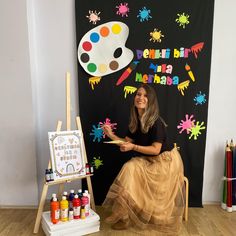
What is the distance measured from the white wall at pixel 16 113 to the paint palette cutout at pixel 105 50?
0.54m

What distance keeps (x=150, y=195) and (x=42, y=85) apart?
1.44 meters

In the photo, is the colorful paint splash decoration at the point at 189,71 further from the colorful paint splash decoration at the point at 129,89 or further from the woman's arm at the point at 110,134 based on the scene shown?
the woman's arm at the point at 110,134

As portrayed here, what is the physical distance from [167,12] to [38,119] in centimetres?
158

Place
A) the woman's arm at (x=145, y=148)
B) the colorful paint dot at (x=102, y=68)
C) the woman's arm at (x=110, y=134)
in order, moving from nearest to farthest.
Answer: the woman's arm at (x=145, y=148)
the woman's arm at (x=110, y=134)
the colorful paint dot at (x=102, y=68)

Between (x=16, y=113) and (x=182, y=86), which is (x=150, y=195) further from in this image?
(x=16, y=113)

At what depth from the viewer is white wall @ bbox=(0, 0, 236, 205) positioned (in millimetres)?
2277

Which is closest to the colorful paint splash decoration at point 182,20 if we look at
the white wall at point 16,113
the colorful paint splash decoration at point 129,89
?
the colorful paint splash decoration at point 129,89

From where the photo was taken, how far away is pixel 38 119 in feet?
7.99

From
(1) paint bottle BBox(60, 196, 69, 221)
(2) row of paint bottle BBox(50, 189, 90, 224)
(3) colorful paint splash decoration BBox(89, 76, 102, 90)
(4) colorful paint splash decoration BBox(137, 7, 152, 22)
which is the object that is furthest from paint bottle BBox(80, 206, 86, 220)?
(4) colorful paint splash decoration BBox(137, 7, 152, 22)

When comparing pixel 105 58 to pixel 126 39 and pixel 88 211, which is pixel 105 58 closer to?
pixel 126 39

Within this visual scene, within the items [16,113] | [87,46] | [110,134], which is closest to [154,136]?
[110,134]

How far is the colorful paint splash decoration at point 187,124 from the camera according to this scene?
236 cm

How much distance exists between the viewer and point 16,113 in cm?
233

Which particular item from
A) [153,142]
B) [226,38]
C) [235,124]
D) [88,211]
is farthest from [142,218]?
[226,38]
